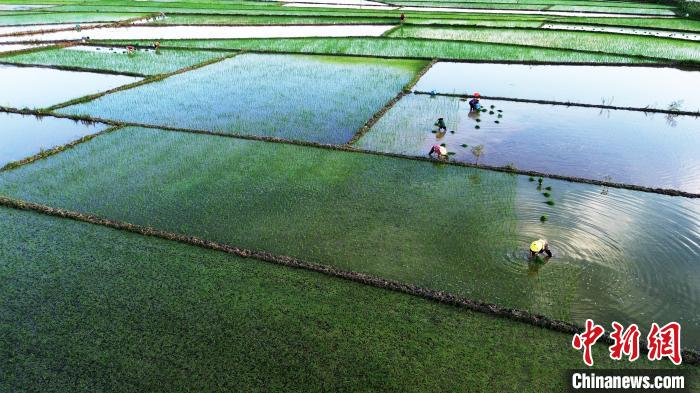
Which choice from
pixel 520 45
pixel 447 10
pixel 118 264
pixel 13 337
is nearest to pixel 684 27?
pixel 520 45

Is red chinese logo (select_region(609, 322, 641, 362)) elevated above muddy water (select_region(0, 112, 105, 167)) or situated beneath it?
situated beneath

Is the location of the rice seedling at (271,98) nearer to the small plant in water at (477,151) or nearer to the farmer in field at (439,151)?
the farmer in field at (439,151)

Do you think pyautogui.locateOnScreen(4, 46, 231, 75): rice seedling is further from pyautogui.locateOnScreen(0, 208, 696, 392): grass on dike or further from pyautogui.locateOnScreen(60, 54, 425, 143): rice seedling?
pyautogui.locateOnScreen(0, 208, 696, 392): grass on dike

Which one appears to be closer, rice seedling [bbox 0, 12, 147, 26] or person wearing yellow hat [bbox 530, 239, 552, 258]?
person wearing yellow hat [bbox 530, 239, 552, 258]

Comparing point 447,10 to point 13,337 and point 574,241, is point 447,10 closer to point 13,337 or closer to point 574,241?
point 574,241

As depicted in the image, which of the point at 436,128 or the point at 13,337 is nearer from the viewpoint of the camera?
the point at 13,337

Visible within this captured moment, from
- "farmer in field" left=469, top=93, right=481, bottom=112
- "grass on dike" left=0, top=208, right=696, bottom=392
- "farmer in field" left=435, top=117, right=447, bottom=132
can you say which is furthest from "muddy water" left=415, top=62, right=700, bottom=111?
"grass on dike" left=0, top=208, right=696, bottom=392
